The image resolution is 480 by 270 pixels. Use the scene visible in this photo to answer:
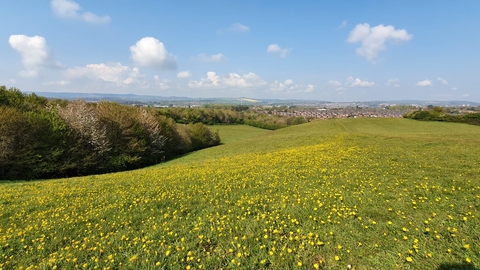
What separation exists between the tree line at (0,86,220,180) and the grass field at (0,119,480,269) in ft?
76.6

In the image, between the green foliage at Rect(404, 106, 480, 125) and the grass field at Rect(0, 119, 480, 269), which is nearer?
the grass field at Rect(0, 119, 480, 269)

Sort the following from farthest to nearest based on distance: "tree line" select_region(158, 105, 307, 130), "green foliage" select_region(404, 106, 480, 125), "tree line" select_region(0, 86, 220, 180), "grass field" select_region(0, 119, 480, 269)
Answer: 1. "tree line" select_region(158, 105, 307, 130)
2. "green foliage" select_region(404, 106, 480, 125)
3. "tree line" select_region(0, 86, 220, 180)
4. "grass field" select_region(0, 119, 480, 269)

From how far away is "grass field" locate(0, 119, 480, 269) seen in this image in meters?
6.84

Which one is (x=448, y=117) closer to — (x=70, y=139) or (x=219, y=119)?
(x=70, y=139)

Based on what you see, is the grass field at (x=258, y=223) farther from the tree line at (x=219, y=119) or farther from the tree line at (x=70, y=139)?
the tree line at (x=219, y=119)

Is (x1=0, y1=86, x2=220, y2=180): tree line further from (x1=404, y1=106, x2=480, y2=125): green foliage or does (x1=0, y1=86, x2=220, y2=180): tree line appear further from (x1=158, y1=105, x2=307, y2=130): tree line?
(x1=404, y1=106, x2=480, y2=125): green foliage

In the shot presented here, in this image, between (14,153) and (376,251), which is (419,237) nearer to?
(376,251)

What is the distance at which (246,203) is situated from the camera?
11.1 m

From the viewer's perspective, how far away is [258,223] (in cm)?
896

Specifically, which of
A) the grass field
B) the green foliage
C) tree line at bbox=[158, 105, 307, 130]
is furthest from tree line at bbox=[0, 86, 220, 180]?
the green foliage

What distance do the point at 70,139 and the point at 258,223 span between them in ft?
129

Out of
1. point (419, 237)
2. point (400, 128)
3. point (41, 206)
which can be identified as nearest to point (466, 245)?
point (419, 237)

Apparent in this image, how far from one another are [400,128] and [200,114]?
320ft

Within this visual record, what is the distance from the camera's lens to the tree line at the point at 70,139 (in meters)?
32.0
